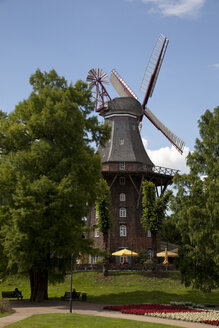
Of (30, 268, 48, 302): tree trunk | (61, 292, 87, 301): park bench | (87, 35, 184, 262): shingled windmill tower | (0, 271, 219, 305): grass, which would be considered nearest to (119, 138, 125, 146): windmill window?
(87, 35, 184, 262): shingled windmill tower

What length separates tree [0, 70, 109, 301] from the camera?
25.8 meters

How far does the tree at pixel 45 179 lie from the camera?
25750mm

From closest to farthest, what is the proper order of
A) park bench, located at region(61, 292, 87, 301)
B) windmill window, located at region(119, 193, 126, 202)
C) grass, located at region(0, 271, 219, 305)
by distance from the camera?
park bench, located at region(61, 292, 87, 301) → grass, located at region(0, 271, 219, 305) → windmill window, located at region(119, 193, 126, 202)

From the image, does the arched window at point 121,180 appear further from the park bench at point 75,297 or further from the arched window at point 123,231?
the park bench at point 75,297

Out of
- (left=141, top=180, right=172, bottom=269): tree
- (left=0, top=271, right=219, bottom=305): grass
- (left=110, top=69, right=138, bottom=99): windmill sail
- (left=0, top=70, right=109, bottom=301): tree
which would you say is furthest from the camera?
(left=110, top=69, right=138, bottom=99): windmill sail

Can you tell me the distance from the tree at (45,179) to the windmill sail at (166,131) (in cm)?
2819

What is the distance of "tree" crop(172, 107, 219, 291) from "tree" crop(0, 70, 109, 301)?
693 centimetres

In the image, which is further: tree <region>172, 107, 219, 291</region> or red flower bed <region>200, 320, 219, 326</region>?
tree <region>172, 107, 219, 291</region>

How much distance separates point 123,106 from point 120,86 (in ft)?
29.0

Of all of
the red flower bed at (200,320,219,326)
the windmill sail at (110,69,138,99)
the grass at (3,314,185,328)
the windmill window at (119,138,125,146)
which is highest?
the windmill sail at (110,69,138,99)

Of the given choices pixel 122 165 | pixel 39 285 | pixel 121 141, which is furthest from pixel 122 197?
pixel 39 285

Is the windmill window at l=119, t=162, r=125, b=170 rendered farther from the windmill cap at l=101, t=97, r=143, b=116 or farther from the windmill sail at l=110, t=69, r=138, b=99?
the windmill sail at l=110, t=69, r=138, b=99

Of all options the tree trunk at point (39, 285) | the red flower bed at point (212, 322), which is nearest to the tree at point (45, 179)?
the tree trunk at point (39, 285)

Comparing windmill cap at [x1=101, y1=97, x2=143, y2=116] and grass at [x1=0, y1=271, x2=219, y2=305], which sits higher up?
windmill cap at [x1=101, y1=97, x2=143, y2=116]
